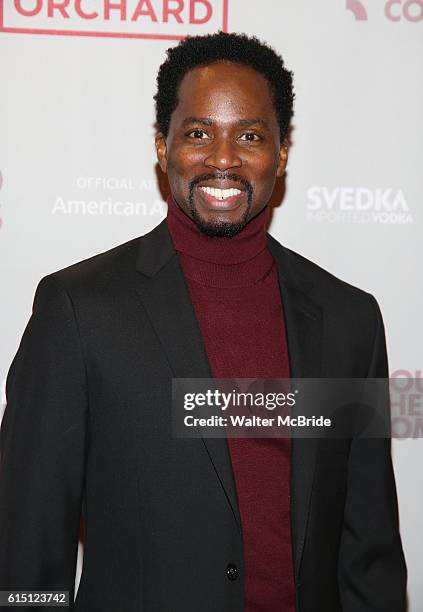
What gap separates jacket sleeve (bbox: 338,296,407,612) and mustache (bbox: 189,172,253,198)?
40cm

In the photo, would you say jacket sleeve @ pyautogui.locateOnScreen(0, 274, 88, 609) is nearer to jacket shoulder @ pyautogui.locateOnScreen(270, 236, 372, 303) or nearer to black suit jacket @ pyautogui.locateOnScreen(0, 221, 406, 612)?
black suit jacket @ pyautogui.locateOnScreen(0, 221, 406, 612)

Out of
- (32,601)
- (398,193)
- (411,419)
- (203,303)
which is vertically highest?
(398,193)

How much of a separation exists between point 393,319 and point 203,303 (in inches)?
35.2

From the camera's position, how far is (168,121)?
1.46 meters

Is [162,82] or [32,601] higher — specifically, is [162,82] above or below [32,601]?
above

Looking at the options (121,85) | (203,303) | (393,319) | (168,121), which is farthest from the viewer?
(393,319)

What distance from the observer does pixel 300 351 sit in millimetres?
1362

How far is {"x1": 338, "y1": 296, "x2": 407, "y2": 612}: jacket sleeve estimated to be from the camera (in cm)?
146

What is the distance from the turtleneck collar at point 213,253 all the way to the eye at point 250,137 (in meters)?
0.15

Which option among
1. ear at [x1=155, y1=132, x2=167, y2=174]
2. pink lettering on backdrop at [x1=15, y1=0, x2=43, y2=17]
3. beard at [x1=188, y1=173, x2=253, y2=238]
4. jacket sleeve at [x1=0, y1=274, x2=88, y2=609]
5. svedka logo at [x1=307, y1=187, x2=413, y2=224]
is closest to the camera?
jacket sleeve at [x1=0, y1=274, x2=88, y2=609]

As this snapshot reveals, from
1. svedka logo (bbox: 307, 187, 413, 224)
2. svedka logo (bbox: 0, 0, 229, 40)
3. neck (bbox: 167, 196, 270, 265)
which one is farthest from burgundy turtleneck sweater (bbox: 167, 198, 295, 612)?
svedka logo (bbox: 0, 0, 229, 40)

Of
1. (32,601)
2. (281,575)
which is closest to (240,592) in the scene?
(281,575)

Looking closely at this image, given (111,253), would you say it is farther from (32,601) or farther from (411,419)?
(411,419)

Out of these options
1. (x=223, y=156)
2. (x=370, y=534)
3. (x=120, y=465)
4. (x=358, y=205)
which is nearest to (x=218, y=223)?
(x=223, y=156)
